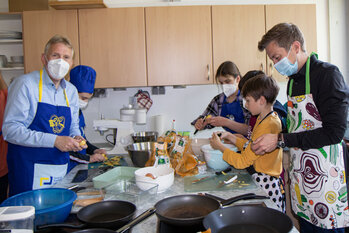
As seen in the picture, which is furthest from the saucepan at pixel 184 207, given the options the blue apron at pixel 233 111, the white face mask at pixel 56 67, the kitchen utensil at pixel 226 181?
the blue apron at pixel 233 111

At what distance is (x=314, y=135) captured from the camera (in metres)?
1.21

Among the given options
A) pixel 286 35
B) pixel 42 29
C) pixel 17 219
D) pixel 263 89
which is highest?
pixel 42 29

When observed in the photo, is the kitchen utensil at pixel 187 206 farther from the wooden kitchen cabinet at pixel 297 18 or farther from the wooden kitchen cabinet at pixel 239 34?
the wooden kitchen cabinet at pixel 297 18

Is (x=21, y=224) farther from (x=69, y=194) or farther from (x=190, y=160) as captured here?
(x=190, y=160)

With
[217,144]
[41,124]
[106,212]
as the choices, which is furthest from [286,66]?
[41,124]

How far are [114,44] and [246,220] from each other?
2.41 metres

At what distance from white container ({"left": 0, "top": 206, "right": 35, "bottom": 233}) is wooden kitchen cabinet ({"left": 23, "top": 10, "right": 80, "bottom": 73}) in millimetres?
2333

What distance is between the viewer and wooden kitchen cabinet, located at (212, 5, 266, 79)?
9.06 feet

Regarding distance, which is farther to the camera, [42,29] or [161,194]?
[42,29]

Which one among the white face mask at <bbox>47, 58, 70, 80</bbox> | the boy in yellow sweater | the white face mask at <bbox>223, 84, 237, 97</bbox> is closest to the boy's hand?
the boy in yellow sweater

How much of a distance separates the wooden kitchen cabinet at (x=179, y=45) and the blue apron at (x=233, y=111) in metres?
0.52

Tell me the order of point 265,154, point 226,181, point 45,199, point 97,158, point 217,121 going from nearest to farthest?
point 45,199
point 226,181
point 265,154
point 97,158
point 217,121

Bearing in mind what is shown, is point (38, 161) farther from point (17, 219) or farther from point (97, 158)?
point (17, 219)

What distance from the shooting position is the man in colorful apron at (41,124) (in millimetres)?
1418
